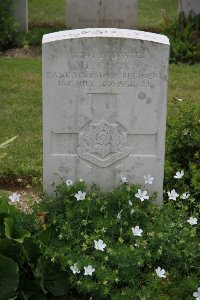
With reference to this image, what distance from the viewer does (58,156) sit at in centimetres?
454

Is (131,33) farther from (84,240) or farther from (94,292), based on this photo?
(94,292)

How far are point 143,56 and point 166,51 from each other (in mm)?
154

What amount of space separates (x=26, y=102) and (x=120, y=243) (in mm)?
4141

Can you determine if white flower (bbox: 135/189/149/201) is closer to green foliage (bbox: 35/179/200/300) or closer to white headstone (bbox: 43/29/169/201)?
green foliage (bbox: 35/179/200/300)

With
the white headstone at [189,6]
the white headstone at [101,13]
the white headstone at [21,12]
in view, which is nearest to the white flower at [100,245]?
the white headstone at [189,6]

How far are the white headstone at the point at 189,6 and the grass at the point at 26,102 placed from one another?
1257 millimetres

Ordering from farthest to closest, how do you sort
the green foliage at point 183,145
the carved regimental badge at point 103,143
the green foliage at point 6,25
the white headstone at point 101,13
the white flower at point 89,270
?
1. the white headstone at point 101,13
2. the green foliage at point 6,25
3. the green foliage at point 183,145
4. the carved regimental badge at point 103,143
5. the white flower at point 89,270

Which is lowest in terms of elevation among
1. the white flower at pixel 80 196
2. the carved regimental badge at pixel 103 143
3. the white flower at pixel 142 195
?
the white flower at pixel 142 195

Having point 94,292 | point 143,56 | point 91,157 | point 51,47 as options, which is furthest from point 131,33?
point 94,292

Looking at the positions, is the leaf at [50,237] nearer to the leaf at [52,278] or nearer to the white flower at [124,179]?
the leaf at [52,278]

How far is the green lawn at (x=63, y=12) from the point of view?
1245 centimetres

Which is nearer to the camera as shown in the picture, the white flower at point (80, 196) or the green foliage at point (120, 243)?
the green foliage at point (120, 243)

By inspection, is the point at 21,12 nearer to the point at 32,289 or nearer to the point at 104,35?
the point at 104,35

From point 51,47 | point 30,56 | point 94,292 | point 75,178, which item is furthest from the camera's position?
point 30,56
